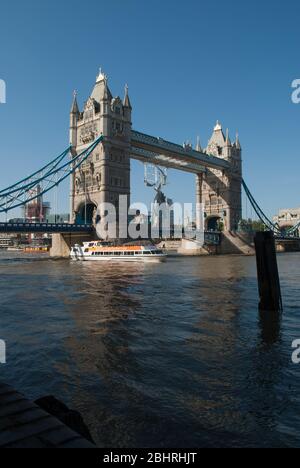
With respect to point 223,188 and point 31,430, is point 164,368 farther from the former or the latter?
point 223,188

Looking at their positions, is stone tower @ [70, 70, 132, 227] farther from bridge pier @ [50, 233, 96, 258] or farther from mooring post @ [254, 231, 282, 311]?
mooring post @ [254, 231, 282, 311]

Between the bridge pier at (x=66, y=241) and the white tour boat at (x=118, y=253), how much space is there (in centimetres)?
942

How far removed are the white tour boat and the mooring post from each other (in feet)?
123

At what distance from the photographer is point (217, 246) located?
88.4m

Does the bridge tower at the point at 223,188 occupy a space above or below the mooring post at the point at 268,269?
above

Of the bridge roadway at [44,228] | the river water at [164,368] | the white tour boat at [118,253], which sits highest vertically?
the bridge roadway at [44,228]

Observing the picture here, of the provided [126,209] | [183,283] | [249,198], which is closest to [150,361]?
[183,283]

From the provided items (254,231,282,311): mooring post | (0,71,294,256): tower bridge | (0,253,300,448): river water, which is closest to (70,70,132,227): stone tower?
(0,71,294,256): tower bridge

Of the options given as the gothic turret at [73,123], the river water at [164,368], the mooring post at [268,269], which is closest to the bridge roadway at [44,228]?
the gothic turret at [73,123]

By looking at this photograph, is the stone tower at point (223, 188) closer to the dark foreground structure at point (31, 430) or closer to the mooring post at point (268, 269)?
the mooring post at point (268, 269)

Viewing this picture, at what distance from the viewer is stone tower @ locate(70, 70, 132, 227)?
7150 cm

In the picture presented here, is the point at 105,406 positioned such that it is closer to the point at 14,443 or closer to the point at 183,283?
the point at 14,443

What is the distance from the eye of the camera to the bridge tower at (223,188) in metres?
102

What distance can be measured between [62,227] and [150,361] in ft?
190
